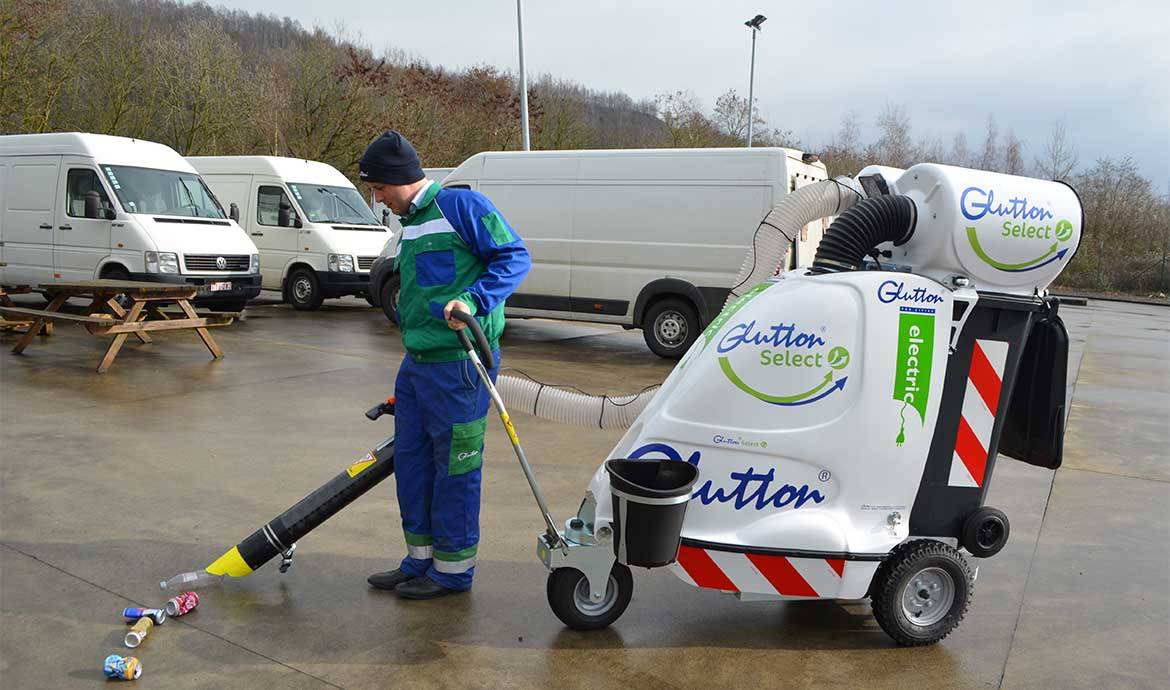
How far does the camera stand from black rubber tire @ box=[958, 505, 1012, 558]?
359cm

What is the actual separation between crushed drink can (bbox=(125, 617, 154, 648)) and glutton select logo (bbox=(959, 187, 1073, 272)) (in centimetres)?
346

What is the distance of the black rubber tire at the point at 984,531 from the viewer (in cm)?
359

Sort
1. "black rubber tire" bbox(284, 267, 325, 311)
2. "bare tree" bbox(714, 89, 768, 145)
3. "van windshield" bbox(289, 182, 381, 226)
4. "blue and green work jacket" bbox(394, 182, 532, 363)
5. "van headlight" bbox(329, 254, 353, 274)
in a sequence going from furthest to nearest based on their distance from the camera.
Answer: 1. "bare tree" bbox(714, 89, 768, 145)
2. "van windshield" bbox(289, 182, 381, 226)
3. "black rubber tire" bbox(284, 267, 325, 311)
4. "van headlight" bbox(329, 254, 353, 274)
5. "blue and green work jacket" bbox(394, 182, 532, 363)

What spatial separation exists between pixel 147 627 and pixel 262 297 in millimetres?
14685

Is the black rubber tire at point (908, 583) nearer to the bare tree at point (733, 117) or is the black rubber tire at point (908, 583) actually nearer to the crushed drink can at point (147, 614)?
the crushed drink can at point (147, 614)

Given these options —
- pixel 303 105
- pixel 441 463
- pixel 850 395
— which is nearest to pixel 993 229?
pixel 850 395

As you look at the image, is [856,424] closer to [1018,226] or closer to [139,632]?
[1018,226]

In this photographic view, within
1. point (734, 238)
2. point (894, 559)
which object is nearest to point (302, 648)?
point (894, 559)

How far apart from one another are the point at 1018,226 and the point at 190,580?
12.0 ft

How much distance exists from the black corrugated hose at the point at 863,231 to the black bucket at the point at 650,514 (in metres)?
1.00

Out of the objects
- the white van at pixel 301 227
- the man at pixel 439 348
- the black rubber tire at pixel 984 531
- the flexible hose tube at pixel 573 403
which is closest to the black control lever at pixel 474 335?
the man at pixel 439 348

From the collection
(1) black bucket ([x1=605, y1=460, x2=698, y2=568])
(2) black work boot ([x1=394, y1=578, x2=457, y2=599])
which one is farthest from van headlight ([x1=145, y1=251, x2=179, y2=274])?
(1) black bucket ([x1=605, y1=460, x2=698, y2=568])

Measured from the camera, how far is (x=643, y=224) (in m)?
10.8

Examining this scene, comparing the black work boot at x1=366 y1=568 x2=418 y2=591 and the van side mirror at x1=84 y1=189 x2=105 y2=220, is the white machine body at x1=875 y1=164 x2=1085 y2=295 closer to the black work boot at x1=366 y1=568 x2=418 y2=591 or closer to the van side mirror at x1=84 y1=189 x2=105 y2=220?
the black work boot at x1=366 y1=568 x2=418 y2=591
